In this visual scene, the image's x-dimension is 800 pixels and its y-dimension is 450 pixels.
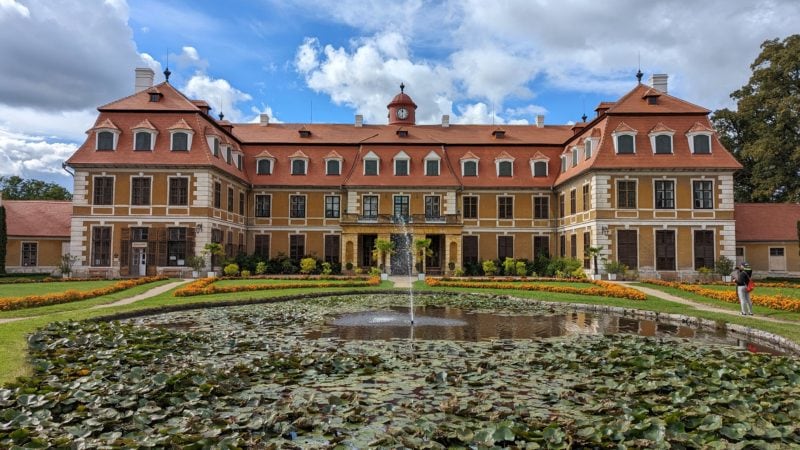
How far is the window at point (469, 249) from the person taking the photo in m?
35.0

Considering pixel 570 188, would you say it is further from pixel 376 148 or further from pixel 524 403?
pixel 524 403

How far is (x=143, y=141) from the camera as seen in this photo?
29.2 meters

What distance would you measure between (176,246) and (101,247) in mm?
4032

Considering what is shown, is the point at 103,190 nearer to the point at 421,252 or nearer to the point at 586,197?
the point at 421,252

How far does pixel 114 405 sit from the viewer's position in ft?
19.3

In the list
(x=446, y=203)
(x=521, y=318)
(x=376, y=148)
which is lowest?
(x=521, y=318)

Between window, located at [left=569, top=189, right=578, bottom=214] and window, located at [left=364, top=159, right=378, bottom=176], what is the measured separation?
12.5m

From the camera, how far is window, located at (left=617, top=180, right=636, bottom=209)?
28375 millimetres

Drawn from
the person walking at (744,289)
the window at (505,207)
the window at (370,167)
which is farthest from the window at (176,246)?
the person walking at (744,289)

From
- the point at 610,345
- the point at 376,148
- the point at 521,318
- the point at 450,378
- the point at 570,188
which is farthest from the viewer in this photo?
the point at 376,148

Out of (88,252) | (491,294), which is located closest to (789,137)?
(491,294)

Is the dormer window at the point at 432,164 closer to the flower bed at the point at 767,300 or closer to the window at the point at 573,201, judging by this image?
the window at the point at 573,201

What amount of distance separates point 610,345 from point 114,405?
8.04 metres

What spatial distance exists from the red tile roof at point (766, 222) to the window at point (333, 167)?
2486 centimetres
